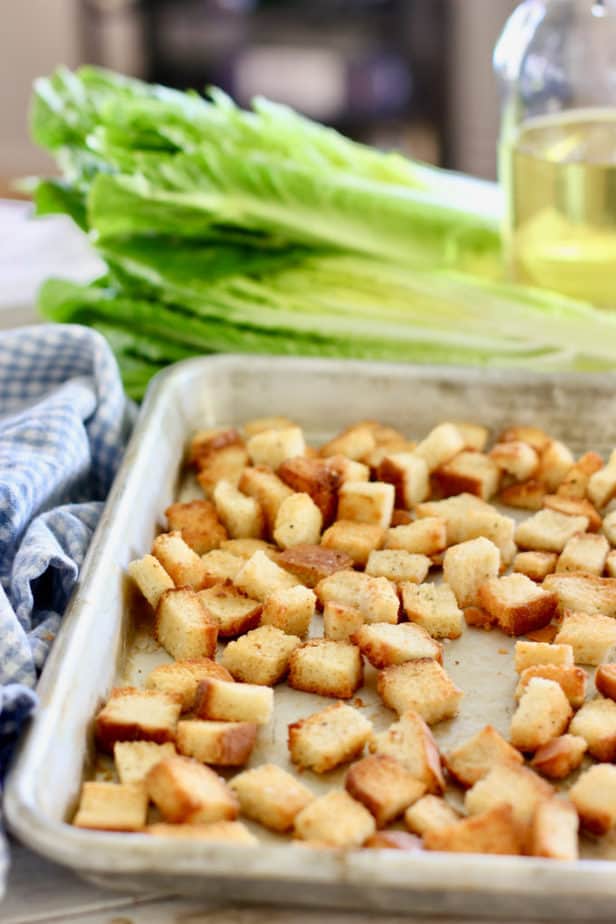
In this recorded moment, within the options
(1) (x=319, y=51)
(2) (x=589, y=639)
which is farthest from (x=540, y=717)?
(1) (x=319, y=51)

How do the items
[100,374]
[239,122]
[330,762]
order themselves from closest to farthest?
1. [330,762]
2. [100,374]
3. [239,122]

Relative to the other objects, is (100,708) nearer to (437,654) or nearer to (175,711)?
(175,711)

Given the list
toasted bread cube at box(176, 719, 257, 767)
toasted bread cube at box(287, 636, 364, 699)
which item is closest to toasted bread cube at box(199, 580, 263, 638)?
toasted bread cube at box(287, 636, 364, 699)

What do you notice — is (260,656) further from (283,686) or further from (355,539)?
(355,539)

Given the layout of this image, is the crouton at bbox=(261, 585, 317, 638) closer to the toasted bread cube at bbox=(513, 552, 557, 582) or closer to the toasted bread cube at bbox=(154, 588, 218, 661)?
the toasted bread cube at bbox=(154, 588, 218, 661)

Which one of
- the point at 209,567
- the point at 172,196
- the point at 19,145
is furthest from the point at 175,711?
the point at 19,145

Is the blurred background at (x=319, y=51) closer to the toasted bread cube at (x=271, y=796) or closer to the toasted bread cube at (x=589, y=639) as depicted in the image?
the toasted bread cube at (x=589, y=639)
